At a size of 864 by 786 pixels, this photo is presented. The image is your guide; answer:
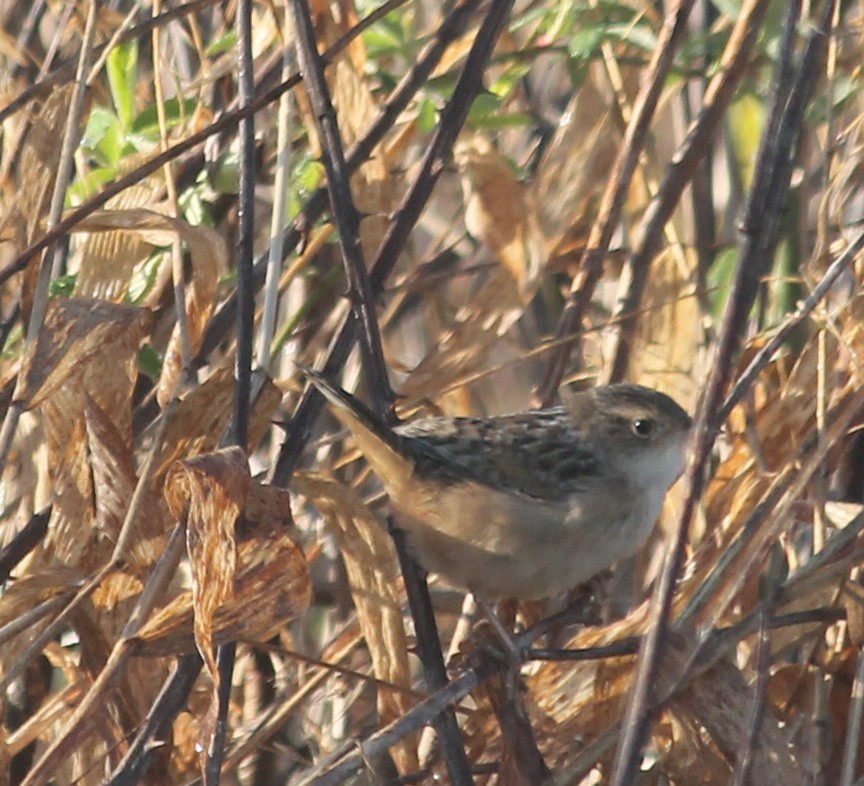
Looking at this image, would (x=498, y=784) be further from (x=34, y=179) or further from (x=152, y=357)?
(x=34, y=179)

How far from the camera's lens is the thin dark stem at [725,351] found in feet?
5.00

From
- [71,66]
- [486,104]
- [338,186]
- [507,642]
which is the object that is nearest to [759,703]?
[507,642]

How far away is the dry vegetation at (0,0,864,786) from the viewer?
7.04 feet

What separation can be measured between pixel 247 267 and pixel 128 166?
0.72m

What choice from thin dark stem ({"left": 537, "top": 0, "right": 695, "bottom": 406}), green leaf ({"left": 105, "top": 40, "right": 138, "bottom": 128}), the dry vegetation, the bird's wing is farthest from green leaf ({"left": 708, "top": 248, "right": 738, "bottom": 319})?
green leaf ({"left": 105, "top": 40, "right": 138, "bottom": 128})

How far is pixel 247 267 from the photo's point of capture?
223cm

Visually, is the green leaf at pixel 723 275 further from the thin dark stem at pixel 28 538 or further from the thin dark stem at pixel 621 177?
the thin dark stem at pixel 28 538

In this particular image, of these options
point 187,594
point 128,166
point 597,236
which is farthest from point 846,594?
point 128,166

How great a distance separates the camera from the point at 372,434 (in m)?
2.56

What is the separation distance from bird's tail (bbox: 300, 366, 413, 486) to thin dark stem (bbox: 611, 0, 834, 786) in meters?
0.91

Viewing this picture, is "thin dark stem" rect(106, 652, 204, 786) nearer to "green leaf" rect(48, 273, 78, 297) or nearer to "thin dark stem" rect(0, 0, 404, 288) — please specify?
"thin dark stem" rect(0, 0, 404, 288)

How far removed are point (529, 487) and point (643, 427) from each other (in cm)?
33

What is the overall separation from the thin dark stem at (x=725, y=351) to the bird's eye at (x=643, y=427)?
135 centimetres

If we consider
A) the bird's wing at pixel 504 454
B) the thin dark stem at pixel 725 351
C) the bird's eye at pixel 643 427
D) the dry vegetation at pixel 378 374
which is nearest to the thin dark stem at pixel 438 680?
the dry vegetation at pixel 378 374
